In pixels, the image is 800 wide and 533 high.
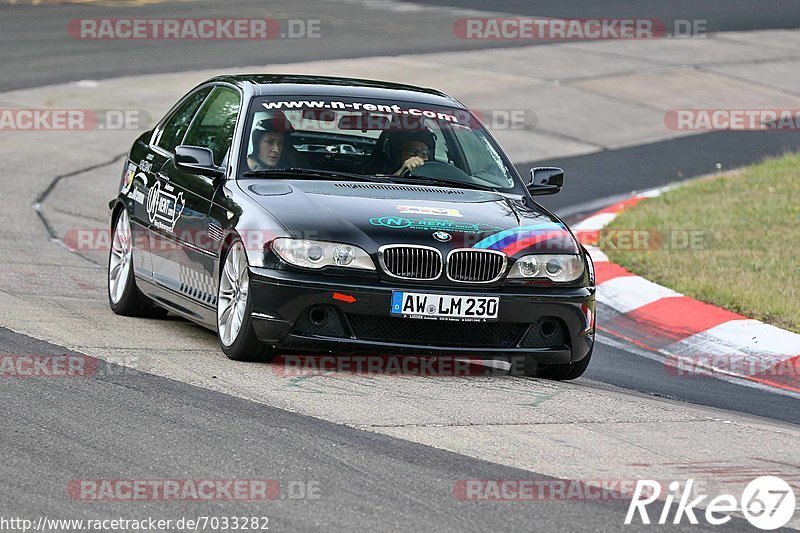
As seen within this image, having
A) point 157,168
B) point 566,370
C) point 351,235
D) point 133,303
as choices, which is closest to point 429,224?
point 351,235

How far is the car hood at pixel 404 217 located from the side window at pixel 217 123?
0.59 meters

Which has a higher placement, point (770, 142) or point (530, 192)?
point (530, 192)

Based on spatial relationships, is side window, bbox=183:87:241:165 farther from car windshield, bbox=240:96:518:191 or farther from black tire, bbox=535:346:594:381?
black tire, bbox=535:346:594:381

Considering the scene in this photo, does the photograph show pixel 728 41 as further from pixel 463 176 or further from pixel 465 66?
pixel 463 176

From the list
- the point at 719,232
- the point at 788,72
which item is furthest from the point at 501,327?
the point at 788,72

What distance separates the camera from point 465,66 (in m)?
23.3

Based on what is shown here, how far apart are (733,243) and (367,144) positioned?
15.9ft

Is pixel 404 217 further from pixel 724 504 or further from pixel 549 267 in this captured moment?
pixel 724 504

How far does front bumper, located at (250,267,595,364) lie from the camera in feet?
23.6

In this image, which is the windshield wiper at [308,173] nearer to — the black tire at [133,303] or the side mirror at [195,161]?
the side mirror at [195,161]

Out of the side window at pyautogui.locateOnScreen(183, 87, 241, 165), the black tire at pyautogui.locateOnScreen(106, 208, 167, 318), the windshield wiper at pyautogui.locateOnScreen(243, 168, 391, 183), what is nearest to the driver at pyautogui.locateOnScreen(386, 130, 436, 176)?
the windshield wiper at pyautogui.locateOnScreen(243, 168, 391, 183)

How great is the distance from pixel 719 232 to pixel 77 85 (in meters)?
10.3

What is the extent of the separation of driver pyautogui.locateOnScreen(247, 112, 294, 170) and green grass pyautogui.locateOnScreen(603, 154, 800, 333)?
11.1 ft

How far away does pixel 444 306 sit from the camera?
7266mm
